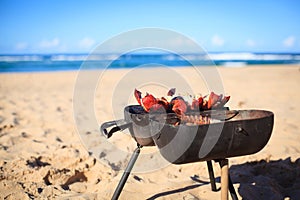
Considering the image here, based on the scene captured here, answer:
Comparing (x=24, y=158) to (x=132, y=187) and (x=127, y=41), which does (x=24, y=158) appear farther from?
(x=127, y=41)

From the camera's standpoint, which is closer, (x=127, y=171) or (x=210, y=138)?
(x=210, y=138)

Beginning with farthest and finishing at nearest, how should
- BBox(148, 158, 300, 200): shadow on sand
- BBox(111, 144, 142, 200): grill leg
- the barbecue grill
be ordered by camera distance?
BBox(148, 158, 300, 200): shadow on sand → BBox(111, 144, 142, 200): grill leg → the barbecue grill

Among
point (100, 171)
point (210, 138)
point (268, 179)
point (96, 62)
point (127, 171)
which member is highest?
point (96, 62)

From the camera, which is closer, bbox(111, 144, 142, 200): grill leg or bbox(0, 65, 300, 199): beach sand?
bbox(111, 144, 142, 200): grill leg

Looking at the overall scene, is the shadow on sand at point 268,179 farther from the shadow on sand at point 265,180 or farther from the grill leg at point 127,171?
the grill leg at point 127,171

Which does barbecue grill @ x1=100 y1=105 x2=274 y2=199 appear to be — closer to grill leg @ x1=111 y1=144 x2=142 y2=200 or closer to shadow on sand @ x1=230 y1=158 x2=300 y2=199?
grill leg @ x1=111 y1=144 x2=142 y2=200

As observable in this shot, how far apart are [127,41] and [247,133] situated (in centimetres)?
136

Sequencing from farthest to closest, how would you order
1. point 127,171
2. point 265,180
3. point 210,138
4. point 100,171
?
point 100,171 < point 265,180 < point 127,171 < point 210,138

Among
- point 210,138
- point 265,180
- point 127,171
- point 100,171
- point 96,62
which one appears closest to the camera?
point 210,138

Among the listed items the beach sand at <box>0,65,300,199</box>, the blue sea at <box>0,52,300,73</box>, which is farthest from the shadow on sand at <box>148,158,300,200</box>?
the blue sea at <box>0,52,300,73</box>

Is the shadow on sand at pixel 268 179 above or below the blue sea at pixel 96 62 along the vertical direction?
below

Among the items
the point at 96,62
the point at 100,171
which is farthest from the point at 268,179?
the point at 96,62

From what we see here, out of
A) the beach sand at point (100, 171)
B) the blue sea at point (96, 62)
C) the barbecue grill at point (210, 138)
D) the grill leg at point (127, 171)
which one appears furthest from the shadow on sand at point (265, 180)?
the blue sea at point (96, 62)

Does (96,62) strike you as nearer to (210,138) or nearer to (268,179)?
(268,179)
